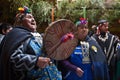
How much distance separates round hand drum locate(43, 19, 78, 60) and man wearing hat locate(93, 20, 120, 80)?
3.07 metres

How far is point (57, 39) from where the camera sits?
11.0ft

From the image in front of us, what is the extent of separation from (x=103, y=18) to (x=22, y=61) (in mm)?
4248

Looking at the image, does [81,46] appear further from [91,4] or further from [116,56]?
[91,4]

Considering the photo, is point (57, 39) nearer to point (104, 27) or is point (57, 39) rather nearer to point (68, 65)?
point (68, 65)

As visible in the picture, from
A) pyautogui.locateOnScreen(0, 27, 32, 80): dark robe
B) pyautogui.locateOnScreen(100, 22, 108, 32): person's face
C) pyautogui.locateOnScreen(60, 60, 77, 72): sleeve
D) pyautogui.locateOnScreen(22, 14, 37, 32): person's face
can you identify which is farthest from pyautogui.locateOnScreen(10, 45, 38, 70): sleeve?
pyautogui.locateOnScreen(100, 22, 108, 32): person's face

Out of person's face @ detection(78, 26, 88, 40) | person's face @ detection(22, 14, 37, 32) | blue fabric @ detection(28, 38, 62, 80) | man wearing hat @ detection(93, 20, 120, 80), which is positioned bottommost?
man wearing hat @ detection(93, 20, 120, 80)

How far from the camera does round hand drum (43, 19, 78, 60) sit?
3.31 m

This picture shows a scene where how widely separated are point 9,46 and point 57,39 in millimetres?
462

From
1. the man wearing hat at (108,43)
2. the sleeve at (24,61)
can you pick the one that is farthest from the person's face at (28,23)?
the man wearing hat at (108,43)

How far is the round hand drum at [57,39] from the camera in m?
3.31

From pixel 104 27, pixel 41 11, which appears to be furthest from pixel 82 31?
pixel 41 11

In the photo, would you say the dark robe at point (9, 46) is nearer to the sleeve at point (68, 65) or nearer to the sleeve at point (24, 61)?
the sleeve at point (24, 61)

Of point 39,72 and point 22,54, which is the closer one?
point 22,54

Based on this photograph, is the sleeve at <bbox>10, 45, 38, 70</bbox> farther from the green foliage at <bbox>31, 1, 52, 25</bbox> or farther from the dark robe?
the green foliage at <bbox>31, 1, 52, 25</bbox>
